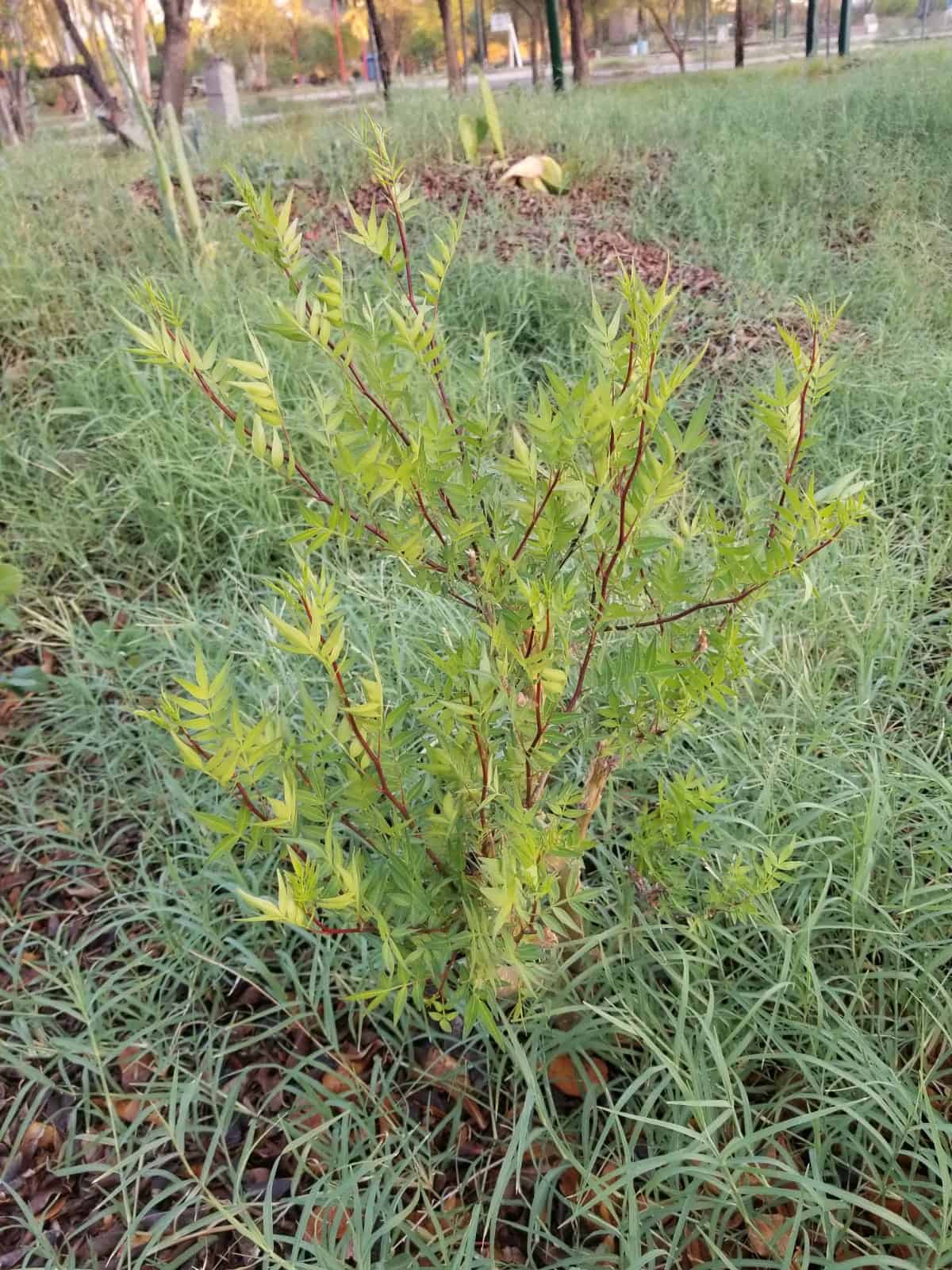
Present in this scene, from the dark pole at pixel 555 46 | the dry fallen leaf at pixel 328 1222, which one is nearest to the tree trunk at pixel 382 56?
the dark pole at pixel 555 46

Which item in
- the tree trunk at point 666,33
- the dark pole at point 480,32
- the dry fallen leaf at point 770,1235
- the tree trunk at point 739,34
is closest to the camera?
the dry fallen leaf at point 770,1235

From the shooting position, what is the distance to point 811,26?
12367 mm

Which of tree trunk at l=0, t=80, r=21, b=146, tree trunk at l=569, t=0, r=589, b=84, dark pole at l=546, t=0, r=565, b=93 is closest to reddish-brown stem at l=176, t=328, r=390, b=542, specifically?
dark pole at l=546, t=0, r=565, b=93

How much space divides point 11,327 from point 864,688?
336 cm

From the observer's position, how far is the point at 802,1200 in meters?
1.06

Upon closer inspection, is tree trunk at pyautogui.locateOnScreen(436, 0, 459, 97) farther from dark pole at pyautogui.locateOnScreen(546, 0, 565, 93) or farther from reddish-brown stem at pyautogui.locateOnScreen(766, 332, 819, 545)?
reddish-brown stem at pyautogui.locateOnScreen(766, 332, 819, 545)

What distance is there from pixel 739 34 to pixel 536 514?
50.5 feet

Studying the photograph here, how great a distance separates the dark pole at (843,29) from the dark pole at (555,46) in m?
6.39

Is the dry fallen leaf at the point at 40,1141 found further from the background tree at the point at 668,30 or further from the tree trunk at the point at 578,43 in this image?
the background tree at the point at 668,30

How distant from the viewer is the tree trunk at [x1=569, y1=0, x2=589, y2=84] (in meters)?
9.55

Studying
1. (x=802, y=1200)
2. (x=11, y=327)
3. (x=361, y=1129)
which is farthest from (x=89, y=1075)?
(x=11, y=327)

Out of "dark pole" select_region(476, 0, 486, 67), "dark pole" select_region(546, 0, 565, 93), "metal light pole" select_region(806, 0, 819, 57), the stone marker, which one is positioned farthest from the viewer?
"dark pole" select_region(476, 0, 486, 67)

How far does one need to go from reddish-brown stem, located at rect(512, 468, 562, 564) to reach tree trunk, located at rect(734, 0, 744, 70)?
48.4 ft

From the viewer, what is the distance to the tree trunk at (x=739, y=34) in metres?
12.9
